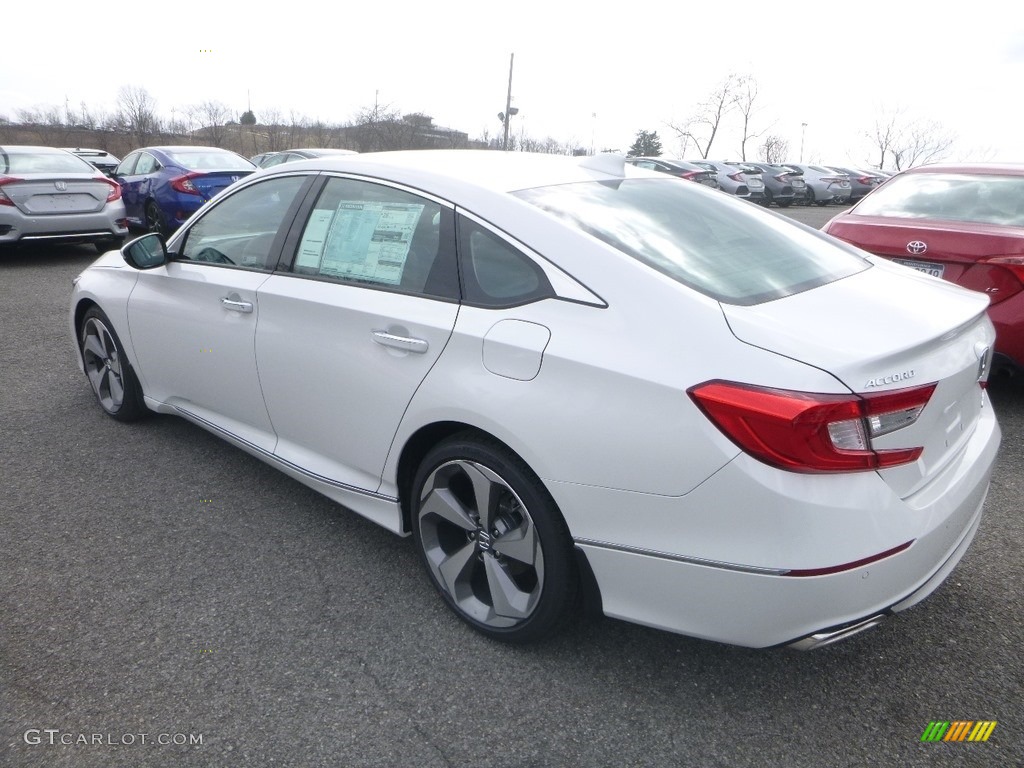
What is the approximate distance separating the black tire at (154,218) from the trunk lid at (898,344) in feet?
35.1

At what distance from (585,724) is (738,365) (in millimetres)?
1081

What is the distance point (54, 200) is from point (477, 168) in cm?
852

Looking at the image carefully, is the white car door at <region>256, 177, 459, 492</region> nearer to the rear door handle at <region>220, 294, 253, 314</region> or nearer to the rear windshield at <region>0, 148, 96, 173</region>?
the rear door handle at <region>220, 294, 253, 314</region>

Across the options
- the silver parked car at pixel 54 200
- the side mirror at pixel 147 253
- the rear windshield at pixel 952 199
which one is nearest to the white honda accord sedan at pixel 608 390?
the side mirror at pixel 147 253

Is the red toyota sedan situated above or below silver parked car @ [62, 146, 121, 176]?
above

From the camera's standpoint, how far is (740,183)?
24.7 metres

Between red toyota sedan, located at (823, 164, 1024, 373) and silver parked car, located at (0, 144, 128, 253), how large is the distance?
27.7ft

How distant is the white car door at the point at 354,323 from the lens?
264cm

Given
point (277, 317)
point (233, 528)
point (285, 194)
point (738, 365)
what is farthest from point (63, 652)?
point (738, 365)

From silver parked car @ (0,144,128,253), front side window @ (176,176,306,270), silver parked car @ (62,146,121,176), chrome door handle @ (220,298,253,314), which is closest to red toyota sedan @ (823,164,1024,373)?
front side window @ (176,176,306,270)

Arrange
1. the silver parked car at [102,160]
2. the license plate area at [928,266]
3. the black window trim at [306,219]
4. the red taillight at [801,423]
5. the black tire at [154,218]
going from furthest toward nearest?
the silver parked car at [102,160], the black tire at [154,218], the license plate area at [928,266], the black window trim at [306,219], the red taillight at [801,423]

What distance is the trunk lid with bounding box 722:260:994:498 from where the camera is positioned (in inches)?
78.3

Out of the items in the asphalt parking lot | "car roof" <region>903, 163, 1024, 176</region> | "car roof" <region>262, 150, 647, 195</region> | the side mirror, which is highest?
"car roof" <region>903, 163, 1024, 176</region>

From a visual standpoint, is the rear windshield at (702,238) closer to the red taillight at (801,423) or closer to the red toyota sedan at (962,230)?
the red taillight at (801,423)
